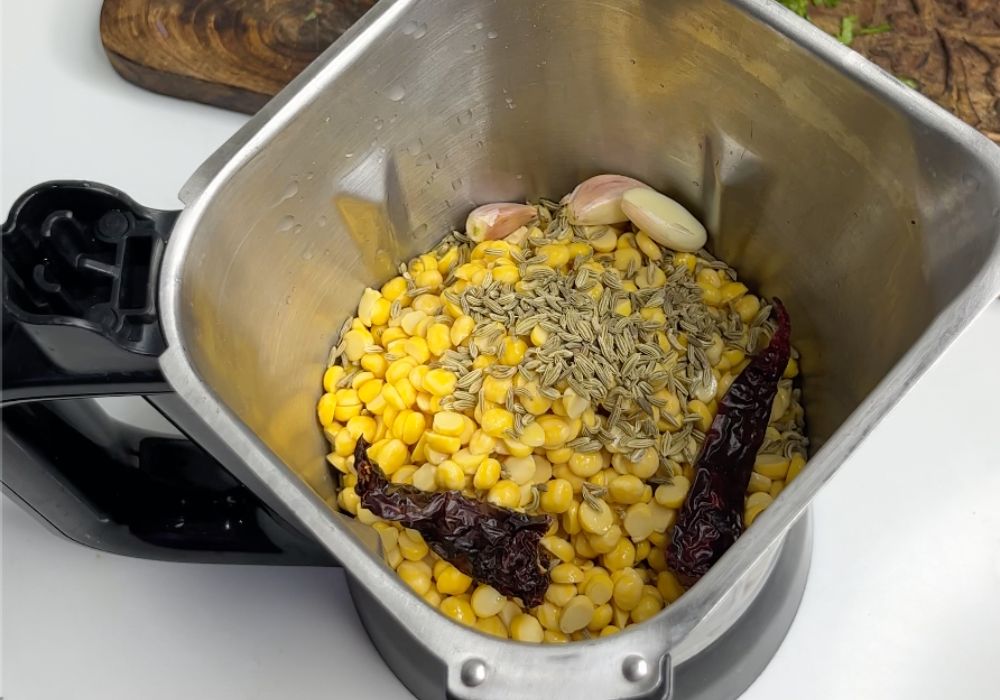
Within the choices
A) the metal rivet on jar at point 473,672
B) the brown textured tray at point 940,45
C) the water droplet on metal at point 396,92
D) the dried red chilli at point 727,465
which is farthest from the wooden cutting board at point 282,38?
the metal rivet on jar at point 473,672

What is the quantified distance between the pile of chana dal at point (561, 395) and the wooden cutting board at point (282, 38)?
33 cm

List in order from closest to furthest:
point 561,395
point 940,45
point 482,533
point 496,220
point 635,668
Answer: point 635,668, point 482,533, point 561,395, point 496,220, point 940,45

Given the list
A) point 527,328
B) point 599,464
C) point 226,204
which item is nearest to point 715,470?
point 599,464

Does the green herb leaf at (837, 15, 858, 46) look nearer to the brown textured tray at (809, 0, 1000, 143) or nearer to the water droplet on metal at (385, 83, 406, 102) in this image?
the brown textured tray at (809, 0, 1000, 143)

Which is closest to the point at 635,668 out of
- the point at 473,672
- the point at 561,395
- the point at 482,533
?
the point at 473,672

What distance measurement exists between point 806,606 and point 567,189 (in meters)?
0.47

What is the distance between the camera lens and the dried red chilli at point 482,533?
27.6 inches

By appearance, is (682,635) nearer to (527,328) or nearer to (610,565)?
(610,565)

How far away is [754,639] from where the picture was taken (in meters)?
0.75

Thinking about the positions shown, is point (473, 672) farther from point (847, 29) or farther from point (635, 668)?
point (847, 29)

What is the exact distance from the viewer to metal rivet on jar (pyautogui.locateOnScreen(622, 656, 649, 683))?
501 millimetres

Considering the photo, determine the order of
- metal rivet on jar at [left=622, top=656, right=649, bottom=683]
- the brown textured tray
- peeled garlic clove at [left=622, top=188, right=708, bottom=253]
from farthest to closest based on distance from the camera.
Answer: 1. the brown textured tray
2. peeled garlic clove at [left=622, top=188, right=708, bottom=253]
3. metal rivet on jar at [left=622, top=656, right=649, bottom=683]

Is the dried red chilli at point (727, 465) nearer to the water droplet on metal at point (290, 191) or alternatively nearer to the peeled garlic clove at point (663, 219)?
the peeled garlic clove at point (663, 219)

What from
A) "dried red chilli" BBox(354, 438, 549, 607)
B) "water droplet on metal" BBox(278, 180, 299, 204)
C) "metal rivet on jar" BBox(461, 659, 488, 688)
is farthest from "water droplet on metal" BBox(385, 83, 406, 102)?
"metal rivet on jar" BBox(461, 659, 488, 688)
